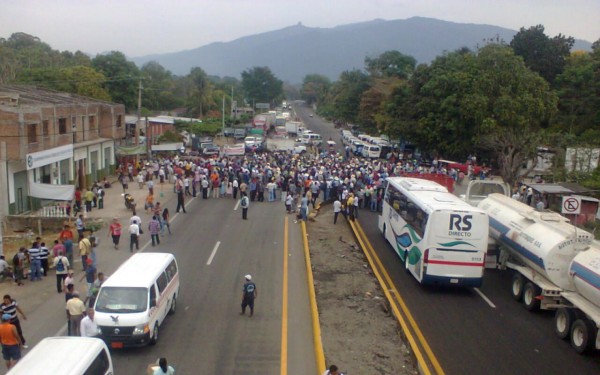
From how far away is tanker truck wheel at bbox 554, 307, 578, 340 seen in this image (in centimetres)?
1462

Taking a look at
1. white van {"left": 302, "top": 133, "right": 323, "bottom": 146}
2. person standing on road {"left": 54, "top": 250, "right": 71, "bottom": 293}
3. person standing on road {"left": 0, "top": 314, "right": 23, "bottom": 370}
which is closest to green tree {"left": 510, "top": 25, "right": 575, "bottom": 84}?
white van {"left": 302, "top": 133, "right": 323, "bottom": 146}

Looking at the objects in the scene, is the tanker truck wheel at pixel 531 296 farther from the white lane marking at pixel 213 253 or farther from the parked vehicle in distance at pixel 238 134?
the parked vehicle in distance at pixel 238 134

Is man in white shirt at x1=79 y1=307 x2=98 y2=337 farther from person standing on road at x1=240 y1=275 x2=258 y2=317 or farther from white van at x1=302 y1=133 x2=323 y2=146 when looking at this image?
white van at x1=302 y1=133 x2=323 y2=146

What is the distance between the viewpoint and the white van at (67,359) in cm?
922

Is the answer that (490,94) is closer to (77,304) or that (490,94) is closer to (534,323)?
(534,323)

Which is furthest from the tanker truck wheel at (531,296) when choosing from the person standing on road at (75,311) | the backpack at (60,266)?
the backpack at (60,266)

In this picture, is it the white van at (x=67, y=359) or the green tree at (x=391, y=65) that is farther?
the green tree at (x=391, y=65)

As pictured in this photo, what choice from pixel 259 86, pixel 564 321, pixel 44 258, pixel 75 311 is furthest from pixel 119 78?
pixel 564 321

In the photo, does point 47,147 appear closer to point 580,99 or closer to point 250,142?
point 250,142

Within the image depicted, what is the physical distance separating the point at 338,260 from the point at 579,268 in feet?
32.0

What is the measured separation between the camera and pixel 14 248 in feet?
78.7

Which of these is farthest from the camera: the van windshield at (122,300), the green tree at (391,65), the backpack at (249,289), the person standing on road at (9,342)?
the green tree at (391,65)

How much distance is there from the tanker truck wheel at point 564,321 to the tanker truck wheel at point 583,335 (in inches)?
11.1

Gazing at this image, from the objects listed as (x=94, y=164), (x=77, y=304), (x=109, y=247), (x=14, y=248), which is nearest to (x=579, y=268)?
(x=77, y=304)
